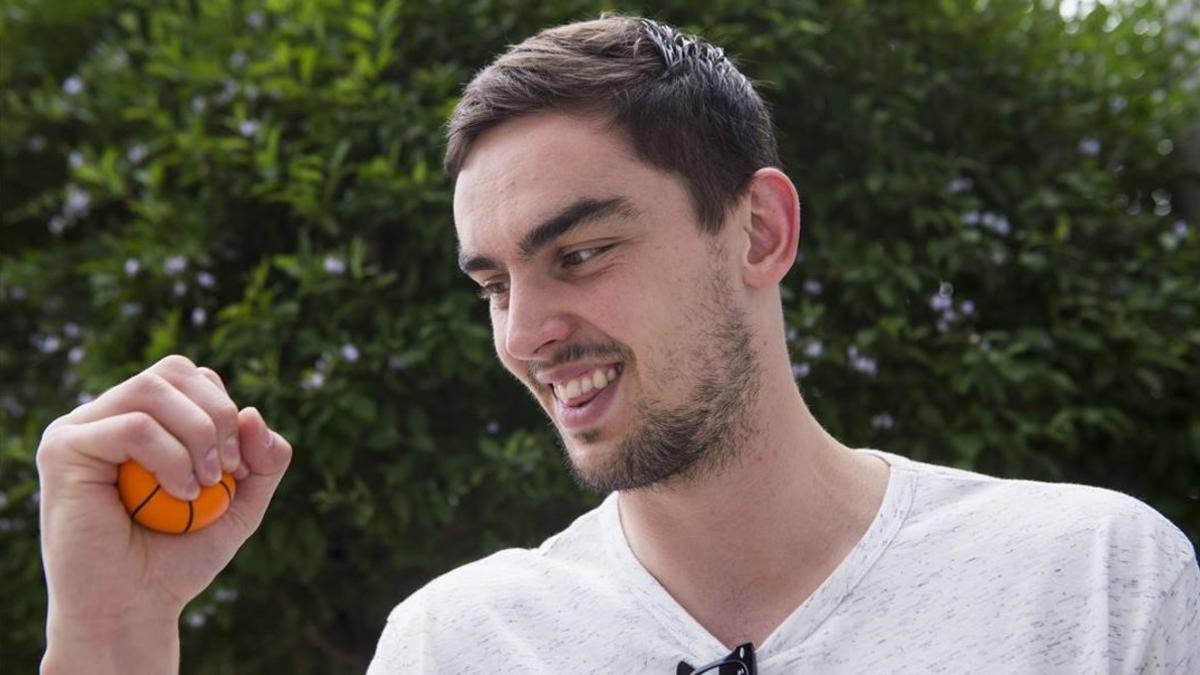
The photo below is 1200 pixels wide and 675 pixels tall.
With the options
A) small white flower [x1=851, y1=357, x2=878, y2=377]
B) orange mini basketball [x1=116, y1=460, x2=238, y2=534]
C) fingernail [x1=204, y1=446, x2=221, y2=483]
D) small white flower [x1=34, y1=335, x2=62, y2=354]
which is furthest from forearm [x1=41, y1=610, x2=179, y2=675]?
small white flower [x1=34, y1=335, x2=62, y2=354]

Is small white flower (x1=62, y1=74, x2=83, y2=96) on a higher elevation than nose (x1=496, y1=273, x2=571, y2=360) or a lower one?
lower

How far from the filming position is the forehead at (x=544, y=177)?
210 centimetres

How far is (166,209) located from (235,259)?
214 mm

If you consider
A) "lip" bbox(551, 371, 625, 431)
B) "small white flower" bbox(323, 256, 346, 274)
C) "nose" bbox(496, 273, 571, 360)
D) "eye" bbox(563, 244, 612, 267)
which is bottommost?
"small white flower" bbox(323, 256, 346, 274)

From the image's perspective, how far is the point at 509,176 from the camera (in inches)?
84.4

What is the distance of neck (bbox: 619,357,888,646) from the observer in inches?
84.3

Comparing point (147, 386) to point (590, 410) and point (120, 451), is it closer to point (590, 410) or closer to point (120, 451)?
point (120, 451)

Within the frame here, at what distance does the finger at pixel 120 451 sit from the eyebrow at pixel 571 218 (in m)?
0.62

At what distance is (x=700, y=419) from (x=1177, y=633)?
0.72 meters

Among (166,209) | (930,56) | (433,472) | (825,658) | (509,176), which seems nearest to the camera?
(825,658)

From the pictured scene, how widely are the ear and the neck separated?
0.17 meters

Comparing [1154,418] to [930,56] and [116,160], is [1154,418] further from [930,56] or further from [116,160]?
[116,160]

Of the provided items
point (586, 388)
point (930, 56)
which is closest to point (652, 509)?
point (586, 388)

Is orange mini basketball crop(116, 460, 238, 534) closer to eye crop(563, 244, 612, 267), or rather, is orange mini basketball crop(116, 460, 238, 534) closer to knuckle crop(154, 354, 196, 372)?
knuckle crop(154, 354, 196, 372)
